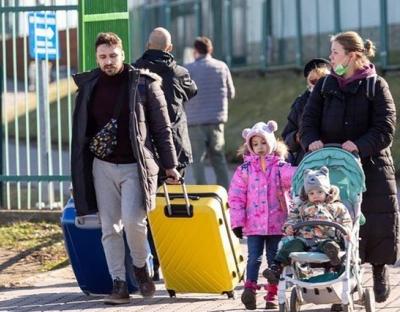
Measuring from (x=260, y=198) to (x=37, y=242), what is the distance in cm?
336

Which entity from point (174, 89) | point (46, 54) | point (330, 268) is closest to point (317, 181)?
point (330, 268)

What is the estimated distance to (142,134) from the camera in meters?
8.80

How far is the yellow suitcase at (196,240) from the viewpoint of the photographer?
29.0ft

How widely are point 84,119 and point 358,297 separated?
2192 millimetres

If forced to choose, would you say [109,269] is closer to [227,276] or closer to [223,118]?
A: [227,276]

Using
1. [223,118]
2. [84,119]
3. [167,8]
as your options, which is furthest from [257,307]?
[167,8]

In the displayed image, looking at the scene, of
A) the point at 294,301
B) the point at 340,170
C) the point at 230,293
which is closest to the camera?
the point at 294,301

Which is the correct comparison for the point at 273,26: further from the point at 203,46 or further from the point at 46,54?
the point at 46,54

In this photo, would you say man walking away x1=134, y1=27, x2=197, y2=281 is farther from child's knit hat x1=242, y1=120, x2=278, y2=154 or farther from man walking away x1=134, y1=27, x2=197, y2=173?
child's knit hat x1=242, y1=120, x2=278, y2=154

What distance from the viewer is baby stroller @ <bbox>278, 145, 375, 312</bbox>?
25.1 ft

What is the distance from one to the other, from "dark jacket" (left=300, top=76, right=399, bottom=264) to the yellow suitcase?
907 millimetres

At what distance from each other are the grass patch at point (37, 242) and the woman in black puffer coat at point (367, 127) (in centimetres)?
326

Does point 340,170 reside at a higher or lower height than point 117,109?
lower

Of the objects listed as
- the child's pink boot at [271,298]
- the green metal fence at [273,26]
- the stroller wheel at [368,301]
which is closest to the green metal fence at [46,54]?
the child's pink boot at [271,298]
